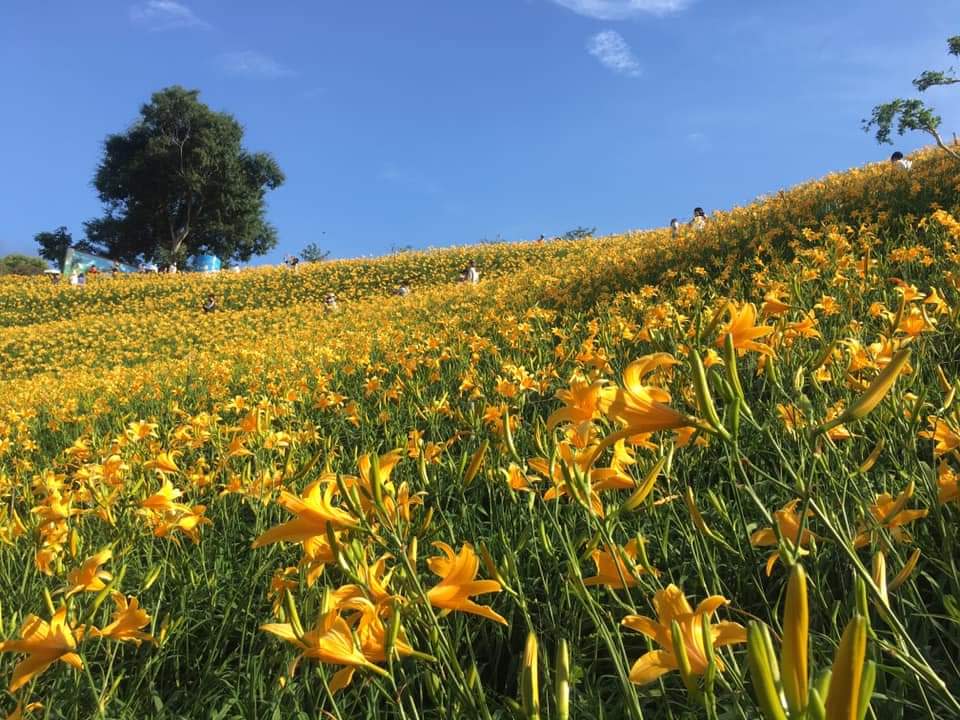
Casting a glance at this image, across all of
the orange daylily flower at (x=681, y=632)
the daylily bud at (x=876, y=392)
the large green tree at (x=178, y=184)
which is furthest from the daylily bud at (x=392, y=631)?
the large green tree at (x=178, y=184)

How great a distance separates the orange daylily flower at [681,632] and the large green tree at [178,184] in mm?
39678

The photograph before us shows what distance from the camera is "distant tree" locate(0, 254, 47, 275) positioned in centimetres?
4791

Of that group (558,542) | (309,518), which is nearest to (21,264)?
(558,542)

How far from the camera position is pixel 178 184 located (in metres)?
36.1

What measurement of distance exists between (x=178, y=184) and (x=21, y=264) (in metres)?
27.4

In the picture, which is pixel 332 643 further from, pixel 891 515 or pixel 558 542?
pixel 558 542

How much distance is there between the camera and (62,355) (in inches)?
486

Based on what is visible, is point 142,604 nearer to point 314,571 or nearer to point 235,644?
point 235,644

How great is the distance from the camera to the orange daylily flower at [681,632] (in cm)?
70

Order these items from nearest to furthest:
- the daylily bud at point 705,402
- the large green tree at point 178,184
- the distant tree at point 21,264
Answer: the daylily bud at point 705,402 < the large green tree at point 178,184 < the distant tree at point 21,264

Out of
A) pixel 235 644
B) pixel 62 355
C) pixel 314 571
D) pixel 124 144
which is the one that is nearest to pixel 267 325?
pixel 62 355

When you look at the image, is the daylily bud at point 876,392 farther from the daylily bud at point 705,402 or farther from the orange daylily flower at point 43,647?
the orange daylily flower at point 43,647

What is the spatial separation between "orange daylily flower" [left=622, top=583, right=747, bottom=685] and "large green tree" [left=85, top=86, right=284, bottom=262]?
39678 millimetres

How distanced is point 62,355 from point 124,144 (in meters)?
30.2
